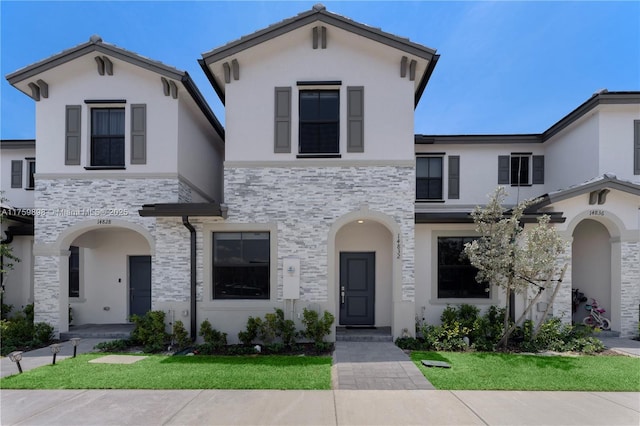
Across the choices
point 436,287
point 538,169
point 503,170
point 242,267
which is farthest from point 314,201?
point 538,169

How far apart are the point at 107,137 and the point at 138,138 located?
1.03 meters

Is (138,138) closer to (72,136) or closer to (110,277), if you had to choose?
(72,136)

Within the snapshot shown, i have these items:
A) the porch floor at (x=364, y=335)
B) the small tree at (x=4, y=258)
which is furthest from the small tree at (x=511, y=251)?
the small tree at (x=4, y=258)

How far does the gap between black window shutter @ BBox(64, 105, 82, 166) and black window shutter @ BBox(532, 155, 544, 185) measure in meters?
16.0

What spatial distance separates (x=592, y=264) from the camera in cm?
1070

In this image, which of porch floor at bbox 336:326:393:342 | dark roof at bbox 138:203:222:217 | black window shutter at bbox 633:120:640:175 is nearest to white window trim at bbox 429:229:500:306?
porch floor at bbox 336:326:393:342

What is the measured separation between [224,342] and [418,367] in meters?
4.77

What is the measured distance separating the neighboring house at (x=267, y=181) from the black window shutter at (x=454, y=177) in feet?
10.6

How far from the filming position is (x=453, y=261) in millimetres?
10016

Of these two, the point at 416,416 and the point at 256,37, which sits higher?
the point at 256,37

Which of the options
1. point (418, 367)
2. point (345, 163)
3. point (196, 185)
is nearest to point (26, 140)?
point (196, 185)

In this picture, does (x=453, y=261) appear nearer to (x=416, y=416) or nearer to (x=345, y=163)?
(x=345, y=163)

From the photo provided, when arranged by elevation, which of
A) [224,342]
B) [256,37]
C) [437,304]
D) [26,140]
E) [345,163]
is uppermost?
[256,37]

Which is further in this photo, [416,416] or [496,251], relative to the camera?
[496,251]
